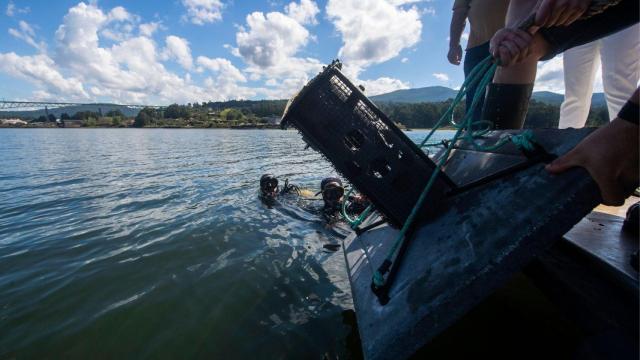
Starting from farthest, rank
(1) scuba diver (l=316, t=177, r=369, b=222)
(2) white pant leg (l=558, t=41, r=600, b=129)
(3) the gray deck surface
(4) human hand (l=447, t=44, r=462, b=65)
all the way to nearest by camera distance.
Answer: (1) scuba diver (l=316, t=177, r=369, b=222), (4) human hand (l=447, t=44, r=462, b=65), (2) white pant leg (l=558, t=41, r=600, b=129), (3) the gray deck surface

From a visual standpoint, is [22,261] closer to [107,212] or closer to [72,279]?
[72,279]

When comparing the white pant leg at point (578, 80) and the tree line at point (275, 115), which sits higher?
the white pant leg at point (578, 80)

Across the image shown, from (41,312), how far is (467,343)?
16.2 feet

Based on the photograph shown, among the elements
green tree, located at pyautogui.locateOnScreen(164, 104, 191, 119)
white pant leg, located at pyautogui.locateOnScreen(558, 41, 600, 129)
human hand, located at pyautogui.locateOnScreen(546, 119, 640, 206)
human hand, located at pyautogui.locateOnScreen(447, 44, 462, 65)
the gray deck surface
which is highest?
human hand, located at pyautogui.locateOnScreen(447, 44, 462, 65)

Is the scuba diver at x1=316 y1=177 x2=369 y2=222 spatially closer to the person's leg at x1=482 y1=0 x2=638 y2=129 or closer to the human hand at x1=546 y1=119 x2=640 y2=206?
the person's leg at x1=482 y1=0 x2=638 y2=129

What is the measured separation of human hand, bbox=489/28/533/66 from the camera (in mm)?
2076

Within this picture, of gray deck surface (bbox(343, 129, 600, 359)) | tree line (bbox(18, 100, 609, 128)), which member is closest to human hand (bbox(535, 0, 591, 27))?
gray deck surface (bbox(343, 129, 600, 359))

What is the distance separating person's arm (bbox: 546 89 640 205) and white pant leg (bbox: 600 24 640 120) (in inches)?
152

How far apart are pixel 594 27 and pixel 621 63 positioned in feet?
9.53

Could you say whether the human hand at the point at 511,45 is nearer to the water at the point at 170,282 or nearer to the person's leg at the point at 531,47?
the person's leg at the point at 531,47

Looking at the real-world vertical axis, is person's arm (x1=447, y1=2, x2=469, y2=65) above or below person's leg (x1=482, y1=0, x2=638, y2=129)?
above

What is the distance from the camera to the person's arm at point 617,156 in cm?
140

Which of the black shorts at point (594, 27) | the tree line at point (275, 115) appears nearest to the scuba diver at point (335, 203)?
the black shorts at point (594, 27)

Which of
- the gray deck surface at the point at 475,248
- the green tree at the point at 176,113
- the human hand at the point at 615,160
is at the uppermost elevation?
the human hand at the point at 615,160
